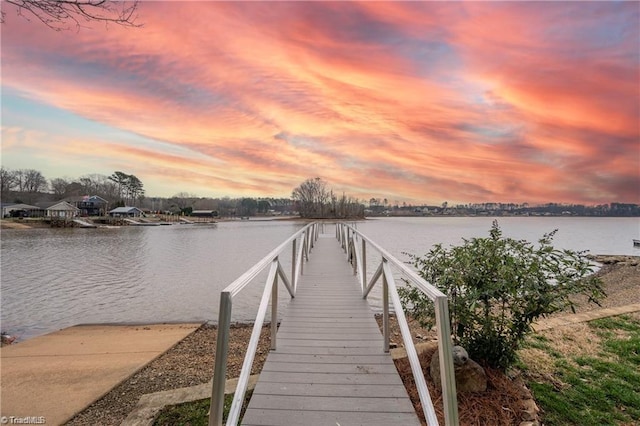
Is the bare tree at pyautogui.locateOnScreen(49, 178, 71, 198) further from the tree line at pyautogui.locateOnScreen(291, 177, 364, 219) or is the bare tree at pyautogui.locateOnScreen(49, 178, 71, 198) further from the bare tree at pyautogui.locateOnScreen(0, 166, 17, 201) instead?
the tree line at pyautogui.locateOnScreen(291, 177, 364, 219)

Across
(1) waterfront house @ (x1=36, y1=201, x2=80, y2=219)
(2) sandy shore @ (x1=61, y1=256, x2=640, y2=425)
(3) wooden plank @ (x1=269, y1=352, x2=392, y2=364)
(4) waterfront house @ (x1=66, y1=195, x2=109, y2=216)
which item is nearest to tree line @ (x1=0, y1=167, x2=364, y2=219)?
(4) waterfront house @ (x1=66, y1=195, x2=109, y2=216)

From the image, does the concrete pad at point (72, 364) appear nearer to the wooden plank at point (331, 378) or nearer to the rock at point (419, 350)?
the wooden plank at point (331, 378)

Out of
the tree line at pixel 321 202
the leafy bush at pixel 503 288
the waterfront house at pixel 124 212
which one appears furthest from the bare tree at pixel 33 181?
the leafy bush at pixel 503 288

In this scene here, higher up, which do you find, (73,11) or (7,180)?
(7,180)

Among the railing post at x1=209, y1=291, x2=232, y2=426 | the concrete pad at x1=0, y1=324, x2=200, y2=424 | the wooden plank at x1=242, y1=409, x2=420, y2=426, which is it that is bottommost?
the concrete pad at x1=0, y1=324, x2=200, y2=424

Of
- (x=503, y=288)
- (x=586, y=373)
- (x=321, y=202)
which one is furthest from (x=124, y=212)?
(x=586, y=373)

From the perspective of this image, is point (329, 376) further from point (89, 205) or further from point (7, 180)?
point (7, 180)

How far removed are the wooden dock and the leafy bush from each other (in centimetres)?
81

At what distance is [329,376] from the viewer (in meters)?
2.65

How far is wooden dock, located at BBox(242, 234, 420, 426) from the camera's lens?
7.02ft

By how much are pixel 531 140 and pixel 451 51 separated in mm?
8921

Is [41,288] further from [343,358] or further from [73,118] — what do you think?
[343,358]

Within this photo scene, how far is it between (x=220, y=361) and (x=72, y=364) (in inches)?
195

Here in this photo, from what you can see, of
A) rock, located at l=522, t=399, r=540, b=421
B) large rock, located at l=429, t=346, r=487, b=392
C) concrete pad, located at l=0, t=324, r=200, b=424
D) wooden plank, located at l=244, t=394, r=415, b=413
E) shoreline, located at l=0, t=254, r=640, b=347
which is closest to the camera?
wooden plank, located at l=244, t=394, r=415, b=413
